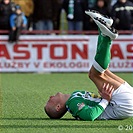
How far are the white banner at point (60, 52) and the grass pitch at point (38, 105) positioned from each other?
2.38ft

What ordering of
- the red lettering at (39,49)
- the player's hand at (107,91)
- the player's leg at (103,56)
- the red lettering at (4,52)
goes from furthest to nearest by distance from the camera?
the red lettering at (39,49) → the red lettering at (4,52) → the player's hand at (107,91) → the player's leg at (103,56)

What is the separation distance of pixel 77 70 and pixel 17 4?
294cm

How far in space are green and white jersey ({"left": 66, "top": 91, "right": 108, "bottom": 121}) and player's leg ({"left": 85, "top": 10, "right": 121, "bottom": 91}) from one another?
0.24m

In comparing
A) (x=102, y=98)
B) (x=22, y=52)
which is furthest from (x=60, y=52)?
(x=102, y=98)

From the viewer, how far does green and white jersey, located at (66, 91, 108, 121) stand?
8523mm

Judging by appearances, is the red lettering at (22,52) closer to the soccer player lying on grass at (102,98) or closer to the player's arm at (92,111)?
the soccer player lying on grass at (102,98)

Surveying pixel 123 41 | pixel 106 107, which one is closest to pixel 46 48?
pixel 123 41

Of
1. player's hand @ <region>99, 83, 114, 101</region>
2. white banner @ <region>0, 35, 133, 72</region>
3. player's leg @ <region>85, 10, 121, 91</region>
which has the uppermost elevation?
player's leg @ <region>85, 10, 121, 91</region>

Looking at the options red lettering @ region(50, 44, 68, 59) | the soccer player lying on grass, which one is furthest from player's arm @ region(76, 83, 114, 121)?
red lettering @ region(50, 44, 68, 59)

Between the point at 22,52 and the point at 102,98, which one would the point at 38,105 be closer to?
the point at 102,98

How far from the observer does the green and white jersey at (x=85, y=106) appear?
8523 mm

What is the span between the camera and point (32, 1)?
19.7 m

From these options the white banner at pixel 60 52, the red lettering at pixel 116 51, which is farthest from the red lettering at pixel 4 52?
the red lettering at pixel 116 51

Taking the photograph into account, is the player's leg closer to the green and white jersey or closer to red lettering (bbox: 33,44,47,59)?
the green and white jersey
